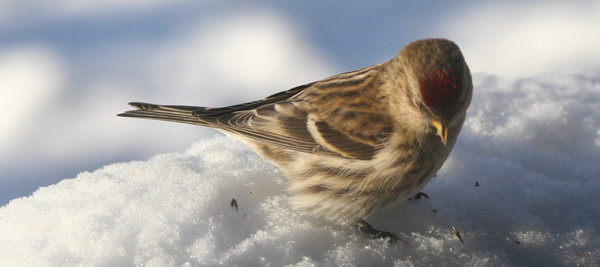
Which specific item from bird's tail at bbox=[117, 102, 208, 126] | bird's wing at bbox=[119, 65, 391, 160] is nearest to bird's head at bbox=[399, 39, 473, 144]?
bird's wing at bbox=[119, 65, 391, 160]

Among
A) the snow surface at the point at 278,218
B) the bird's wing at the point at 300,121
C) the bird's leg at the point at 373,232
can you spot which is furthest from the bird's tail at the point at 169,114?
the bird's leg at the point at 373,232

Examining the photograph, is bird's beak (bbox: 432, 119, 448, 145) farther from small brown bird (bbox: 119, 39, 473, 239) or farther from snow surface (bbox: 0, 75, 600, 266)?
snow surface (bbox: 0, 75, 600, 266)

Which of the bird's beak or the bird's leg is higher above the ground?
the bird's beak

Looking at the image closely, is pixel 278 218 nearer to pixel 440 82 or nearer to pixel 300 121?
pixel 300 121

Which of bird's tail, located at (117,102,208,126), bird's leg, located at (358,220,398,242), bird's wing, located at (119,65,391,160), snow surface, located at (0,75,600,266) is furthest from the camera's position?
bird's tail, located at (117,102,208,126)

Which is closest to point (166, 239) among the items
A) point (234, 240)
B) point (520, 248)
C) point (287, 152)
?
point (234, 240)

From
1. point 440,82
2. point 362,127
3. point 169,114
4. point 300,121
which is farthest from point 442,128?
point 169,114

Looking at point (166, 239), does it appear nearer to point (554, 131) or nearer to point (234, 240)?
point (234, 240)
